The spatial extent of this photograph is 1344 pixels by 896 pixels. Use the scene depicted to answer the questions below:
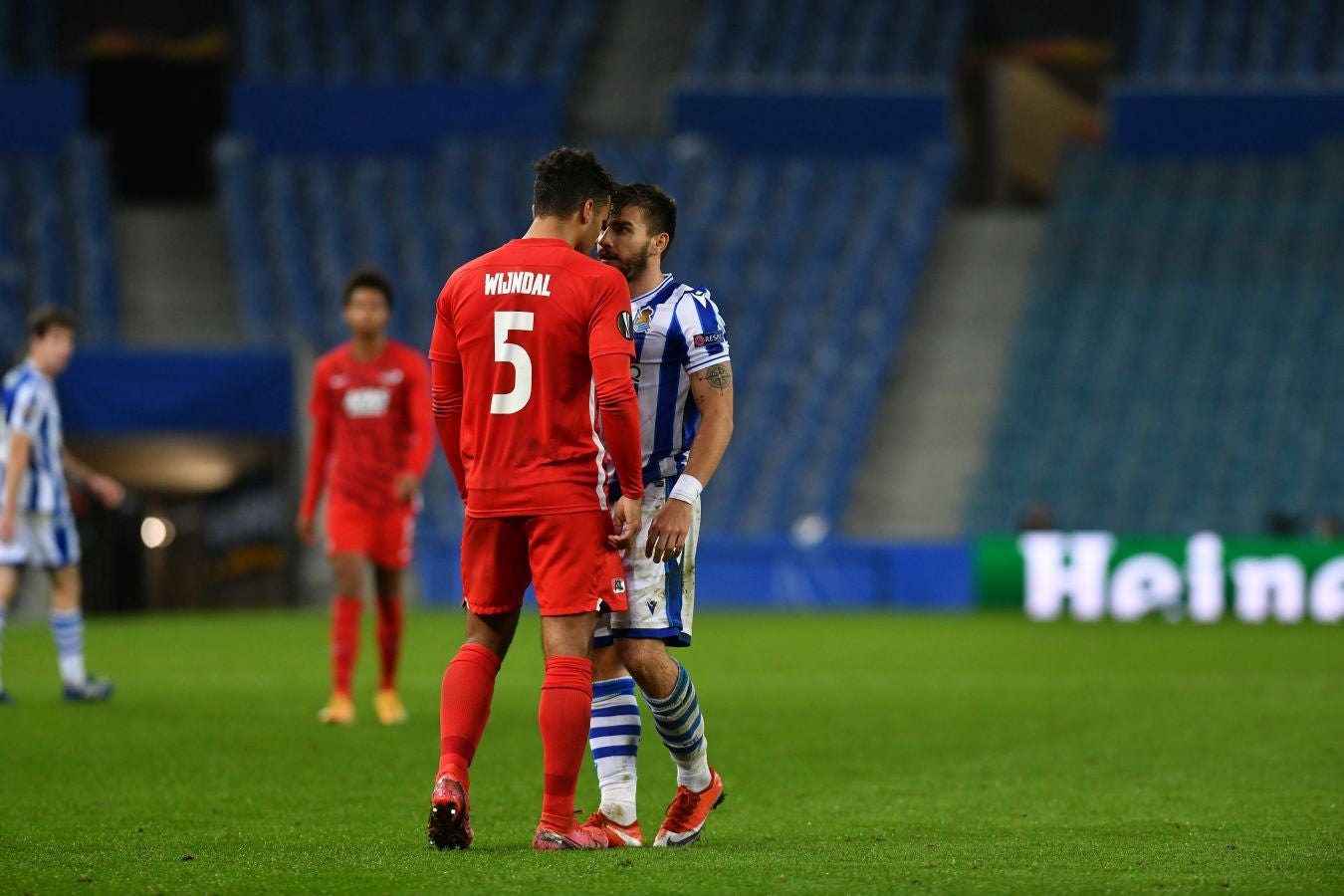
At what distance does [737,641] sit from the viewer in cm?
1559

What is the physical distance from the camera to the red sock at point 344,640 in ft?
30.7

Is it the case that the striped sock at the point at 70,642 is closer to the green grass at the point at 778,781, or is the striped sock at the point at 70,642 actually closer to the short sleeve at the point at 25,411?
the green grass at the point at 778,781

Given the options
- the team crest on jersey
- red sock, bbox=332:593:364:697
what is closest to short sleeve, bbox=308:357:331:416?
the team crest on jersey

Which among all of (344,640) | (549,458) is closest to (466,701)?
(549,458)

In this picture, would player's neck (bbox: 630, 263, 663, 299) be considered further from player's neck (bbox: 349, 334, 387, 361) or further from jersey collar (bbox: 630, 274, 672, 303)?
player's neck (bbox: 349, 334, 387, 361)

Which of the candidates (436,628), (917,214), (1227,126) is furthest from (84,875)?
(1227,126)

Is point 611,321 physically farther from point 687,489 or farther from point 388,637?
point 388,637

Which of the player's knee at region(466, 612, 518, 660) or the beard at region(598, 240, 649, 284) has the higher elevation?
the beard at region(598, 240, 649, 284)

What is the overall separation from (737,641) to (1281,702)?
598 cm

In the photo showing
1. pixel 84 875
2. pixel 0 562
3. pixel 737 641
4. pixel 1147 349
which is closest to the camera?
pixel 84 875

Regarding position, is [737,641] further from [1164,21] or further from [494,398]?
[1164,21]

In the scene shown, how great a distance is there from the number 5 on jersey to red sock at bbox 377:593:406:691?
4577 millimetres

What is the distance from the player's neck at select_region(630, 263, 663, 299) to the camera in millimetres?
5582

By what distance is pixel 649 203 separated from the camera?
5.54 meters
